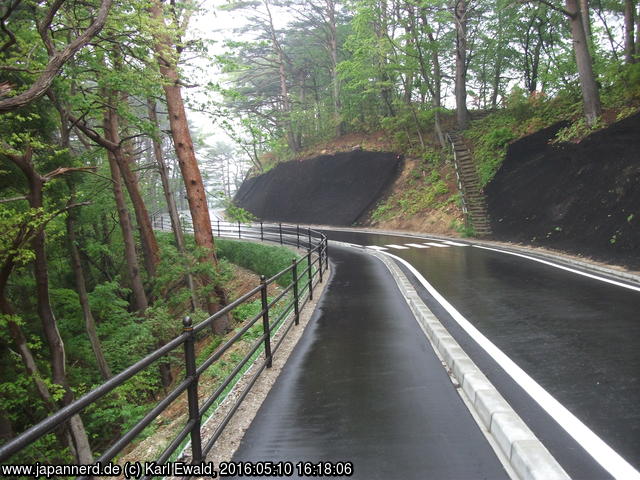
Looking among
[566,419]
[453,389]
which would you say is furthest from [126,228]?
[566,419]

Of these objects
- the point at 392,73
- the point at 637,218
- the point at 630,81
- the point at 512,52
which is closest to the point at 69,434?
the point at 637,218

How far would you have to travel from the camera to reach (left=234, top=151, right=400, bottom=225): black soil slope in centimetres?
3136

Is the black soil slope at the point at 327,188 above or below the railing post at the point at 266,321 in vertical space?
above

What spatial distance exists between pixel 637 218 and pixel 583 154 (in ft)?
18.4

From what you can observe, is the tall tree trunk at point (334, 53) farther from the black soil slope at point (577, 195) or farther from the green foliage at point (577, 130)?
the green foliage at point (577, 130)

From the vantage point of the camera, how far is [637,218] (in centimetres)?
1071

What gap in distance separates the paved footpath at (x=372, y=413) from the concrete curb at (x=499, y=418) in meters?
0.12

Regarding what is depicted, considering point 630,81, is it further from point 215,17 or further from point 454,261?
point 215,17

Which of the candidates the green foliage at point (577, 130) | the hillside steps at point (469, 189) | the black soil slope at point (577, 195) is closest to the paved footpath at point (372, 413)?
the black soil slope at point (577, 195)

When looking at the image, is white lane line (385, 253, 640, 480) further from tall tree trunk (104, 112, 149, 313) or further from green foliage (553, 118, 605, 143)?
green foliage (553, 118, 605, 143)

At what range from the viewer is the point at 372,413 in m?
3.73

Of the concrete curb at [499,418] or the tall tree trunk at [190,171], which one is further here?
the tall tree trunk at [190,171]

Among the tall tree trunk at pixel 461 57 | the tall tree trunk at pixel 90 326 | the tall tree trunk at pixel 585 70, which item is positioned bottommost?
the tall tree trunk at pixel 90 326

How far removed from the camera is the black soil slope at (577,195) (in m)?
11.3
